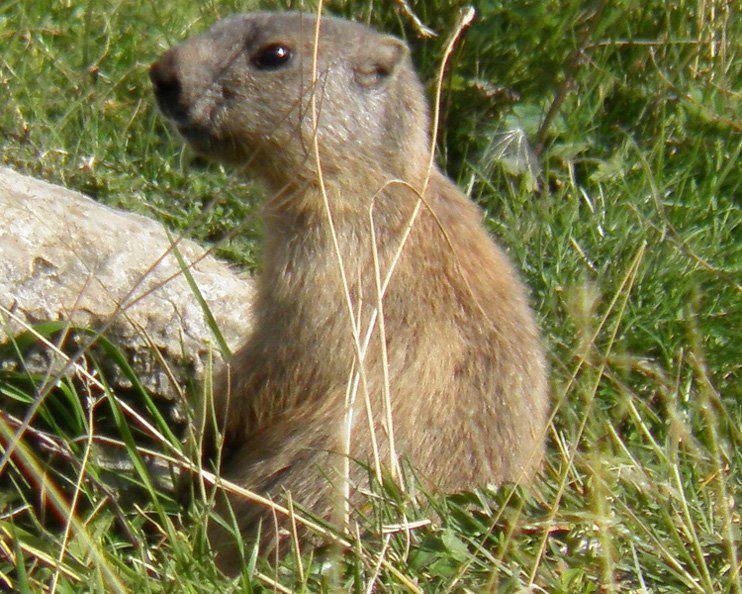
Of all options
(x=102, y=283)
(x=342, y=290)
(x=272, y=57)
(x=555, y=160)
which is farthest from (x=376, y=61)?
(x=555, y=160)

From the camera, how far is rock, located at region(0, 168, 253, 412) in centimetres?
369

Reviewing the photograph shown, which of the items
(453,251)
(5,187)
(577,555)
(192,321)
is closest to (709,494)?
(577,555)

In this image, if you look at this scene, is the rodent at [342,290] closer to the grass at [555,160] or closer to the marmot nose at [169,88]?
the marmot nose at [169,88]

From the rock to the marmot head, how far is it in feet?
1.49

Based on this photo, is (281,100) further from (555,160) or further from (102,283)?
(555,160)

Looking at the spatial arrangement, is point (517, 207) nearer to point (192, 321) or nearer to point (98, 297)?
point (192, 321)

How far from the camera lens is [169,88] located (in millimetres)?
3471

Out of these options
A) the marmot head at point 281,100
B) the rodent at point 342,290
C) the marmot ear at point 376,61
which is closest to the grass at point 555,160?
the rodent at point 342,290

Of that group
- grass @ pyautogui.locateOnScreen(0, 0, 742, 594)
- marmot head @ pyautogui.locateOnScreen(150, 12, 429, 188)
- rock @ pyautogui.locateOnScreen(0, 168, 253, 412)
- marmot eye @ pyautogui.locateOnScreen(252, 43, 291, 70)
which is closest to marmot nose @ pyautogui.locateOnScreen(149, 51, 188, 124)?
marmot head @ pyautogui.locateOnScreen(150, 12, 429, 188)

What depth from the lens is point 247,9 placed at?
533 cm

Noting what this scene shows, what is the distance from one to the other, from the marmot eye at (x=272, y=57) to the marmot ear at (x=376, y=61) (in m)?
0.24

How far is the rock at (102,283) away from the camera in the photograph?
3686mm

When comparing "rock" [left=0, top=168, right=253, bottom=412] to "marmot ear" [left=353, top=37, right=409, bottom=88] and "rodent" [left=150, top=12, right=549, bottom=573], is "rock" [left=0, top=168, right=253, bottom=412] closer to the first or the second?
"rodent" [left=150, top=12, right=549, bottom=573]

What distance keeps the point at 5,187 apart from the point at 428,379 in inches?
66.2
